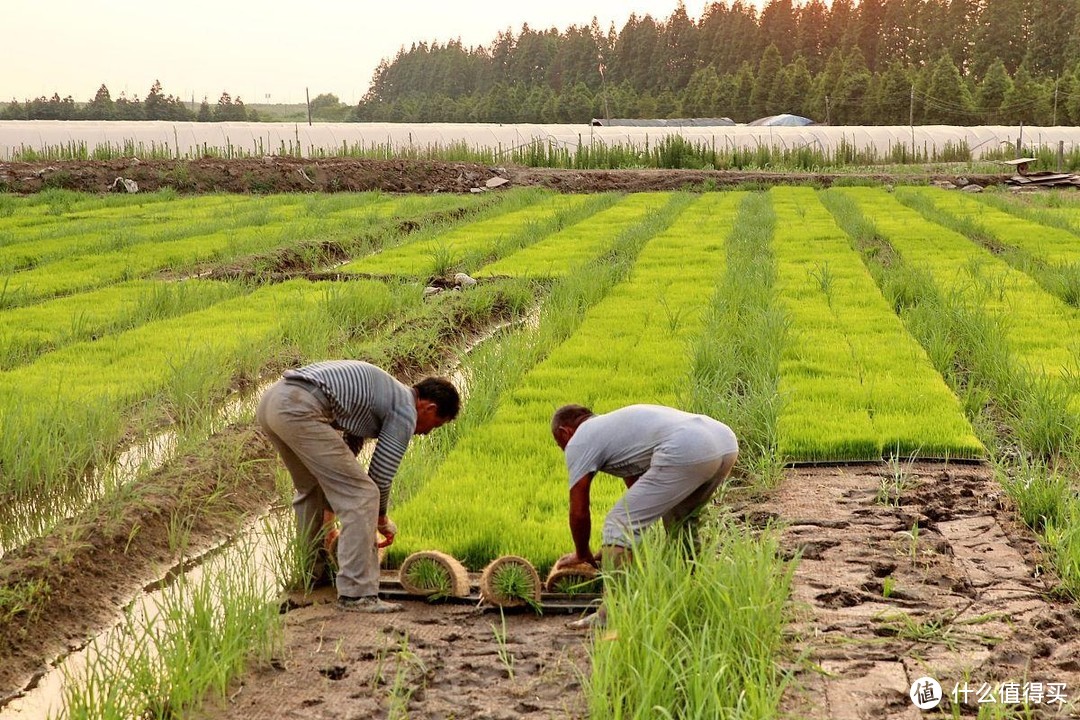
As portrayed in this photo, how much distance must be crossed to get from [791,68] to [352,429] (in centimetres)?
4917

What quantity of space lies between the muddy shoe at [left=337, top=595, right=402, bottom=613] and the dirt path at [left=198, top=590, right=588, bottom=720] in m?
0.02

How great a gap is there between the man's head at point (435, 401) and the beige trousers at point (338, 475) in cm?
28

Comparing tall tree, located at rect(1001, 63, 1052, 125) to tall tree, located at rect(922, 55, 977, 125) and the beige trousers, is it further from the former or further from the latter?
the beige trousers

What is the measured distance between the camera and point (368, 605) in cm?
404

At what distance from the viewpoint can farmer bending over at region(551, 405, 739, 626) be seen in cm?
371

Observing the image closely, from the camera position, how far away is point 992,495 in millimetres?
5102

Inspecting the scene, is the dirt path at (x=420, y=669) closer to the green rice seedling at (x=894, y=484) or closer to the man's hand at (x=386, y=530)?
the man's hand at (x=386, y=530)

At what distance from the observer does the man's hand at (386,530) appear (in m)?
4.27

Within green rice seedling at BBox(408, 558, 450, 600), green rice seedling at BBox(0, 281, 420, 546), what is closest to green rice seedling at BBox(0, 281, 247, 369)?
green rice seedling at BBox(0, 281, 420, 546)

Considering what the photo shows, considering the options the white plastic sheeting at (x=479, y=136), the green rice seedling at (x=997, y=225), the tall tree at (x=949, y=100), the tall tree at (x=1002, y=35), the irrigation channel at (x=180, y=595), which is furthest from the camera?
the tall tree at (x=1002, y=35)

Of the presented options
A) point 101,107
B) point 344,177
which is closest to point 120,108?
point 101,107

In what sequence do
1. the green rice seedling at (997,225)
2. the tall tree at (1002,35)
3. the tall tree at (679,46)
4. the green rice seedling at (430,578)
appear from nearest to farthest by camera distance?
the green rice seedling at (430,578)
the green rice seedling at (997,225)
the tall tree at (1002,35)
the tall tree at (679,46)

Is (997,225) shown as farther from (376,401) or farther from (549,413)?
(376,401)

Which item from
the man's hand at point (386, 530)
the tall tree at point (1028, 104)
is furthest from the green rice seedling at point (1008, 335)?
the tall tree at point (1028, 104)
